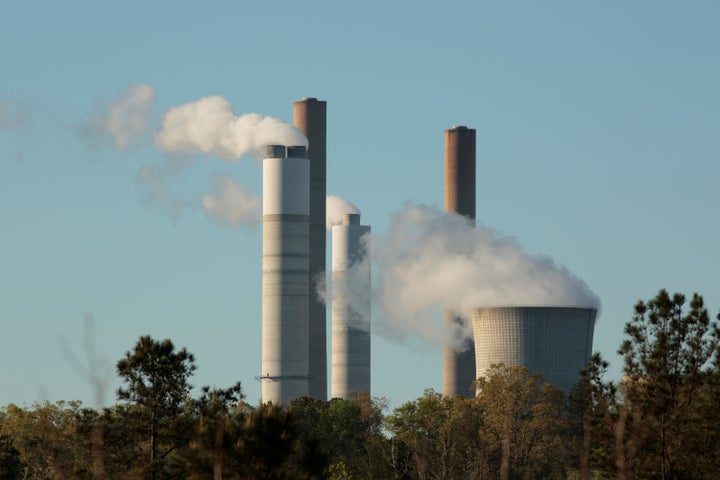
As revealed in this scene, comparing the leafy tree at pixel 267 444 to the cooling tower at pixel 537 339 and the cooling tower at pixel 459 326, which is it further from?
the cooling tower at pixel 459 326

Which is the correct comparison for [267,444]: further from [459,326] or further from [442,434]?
[459,326]

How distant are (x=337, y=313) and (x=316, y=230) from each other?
17.5 metres

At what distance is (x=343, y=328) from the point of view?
561 feet

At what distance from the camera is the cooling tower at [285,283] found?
146750 millimetres

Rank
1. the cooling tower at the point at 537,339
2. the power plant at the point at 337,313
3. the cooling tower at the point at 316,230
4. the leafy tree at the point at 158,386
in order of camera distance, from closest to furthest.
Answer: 1. the leafy tree at the point at 158,386
2. the cooling tower at the point at 537,339
3. the power plant at the point at 337,313
4. the cooling tower at the point at 316,230

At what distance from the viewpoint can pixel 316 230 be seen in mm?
157750

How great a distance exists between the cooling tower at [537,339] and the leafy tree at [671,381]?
7719cm

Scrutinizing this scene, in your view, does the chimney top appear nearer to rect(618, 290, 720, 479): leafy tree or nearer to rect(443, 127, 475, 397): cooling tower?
rect(443, 127, 475, 397): cooling tower

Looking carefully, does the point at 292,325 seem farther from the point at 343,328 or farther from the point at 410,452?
the point at 410,452

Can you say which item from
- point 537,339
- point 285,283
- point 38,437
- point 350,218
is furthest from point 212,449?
point 350,218

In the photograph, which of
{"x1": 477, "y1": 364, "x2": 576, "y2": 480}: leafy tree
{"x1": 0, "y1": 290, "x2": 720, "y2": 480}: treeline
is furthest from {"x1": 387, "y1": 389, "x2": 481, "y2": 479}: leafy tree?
{"x1": 0, "y1": 290, "x2": 720, "y2": 480}: treeline

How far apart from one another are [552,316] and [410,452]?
35.2 metres

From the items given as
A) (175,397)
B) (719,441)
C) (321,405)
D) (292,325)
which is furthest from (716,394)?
(292,325)

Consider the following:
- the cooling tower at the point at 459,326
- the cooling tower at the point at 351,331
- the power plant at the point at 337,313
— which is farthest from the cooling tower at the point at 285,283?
the cooling tower at the point at 351,331
